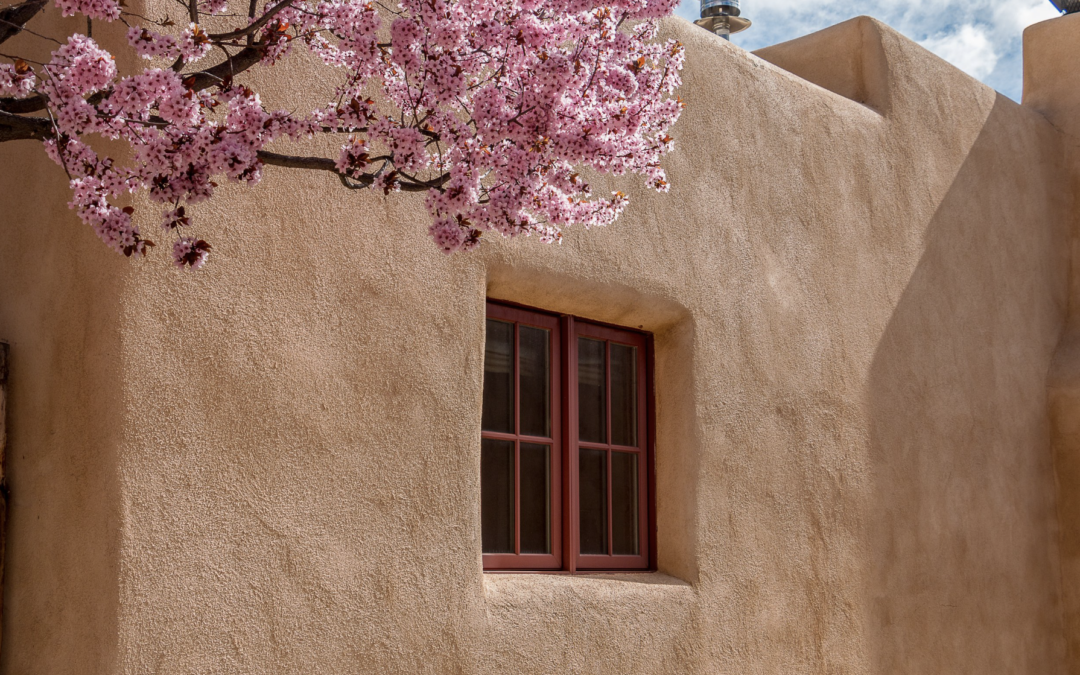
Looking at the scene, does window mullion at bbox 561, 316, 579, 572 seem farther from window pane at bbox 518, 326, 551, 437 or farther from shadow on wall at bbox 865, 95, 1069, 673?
shadow on wall at bbox 865, 95, 1069, 673

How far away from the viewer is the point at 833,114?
691cm

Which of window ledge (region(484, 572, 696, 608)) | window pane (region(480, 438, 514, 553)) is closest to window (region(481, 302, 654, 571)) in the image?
window pane (region(480, 438, 514, 553))

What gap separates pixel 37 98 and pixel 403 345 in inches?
70.3


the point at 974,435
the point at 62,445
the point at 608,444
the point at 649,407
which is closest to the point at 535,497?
the point at 608,444

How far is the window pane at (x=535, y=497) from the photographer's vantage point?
17.0ft

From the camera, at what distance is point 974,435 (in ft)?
24.9

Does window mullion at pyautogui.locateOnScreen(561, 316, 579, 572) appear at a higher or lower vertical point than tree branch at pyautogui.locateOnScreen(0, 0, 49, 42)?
lower

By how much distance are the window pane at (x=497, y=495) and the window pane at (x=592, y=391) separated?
1.63ft

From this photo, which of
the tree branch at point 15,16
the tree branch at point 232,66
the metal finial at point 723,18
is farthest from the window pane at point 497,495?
the metal finial at point 723,18

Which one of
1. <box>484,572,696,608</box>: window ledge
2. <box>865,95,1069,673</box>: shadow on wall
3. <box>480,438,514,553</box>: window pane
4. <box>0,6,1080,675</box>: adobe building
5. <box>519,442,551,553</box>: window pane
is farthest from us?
<box>865,95,1069,673</box>: shadow on wall

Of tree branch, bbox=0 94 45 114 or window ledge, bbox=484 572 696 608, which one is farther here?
window ledge, bbox=484 572 696 608

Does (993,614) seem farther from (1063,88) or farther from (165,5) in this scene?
(165,5)

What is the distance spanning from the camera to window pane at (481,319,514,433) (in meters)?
5.09

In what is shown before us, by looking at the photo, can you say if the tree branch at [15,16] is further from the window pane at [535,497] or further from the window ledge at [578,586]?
the window pane at [535,497]
